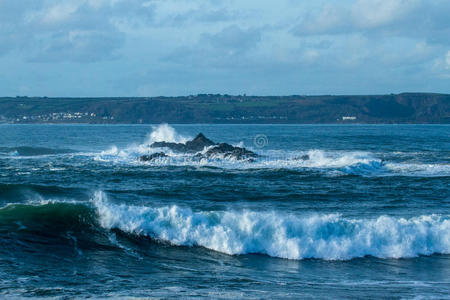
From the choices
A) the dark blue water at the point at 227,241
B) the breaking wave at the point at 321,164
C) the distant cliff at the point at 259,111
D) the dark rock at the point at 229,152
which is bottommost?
the dark blue water at the point at 227,241

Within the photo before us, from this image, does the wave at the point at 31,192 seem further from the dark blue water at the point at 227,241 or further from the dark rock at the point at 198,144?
the dark rock at the point at 198,144

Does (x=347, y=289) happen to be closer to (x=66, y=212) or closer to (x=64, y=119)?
(x=66, y=212)

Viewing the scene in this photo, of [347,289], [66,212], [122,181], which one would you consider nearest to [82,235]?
[66,212]

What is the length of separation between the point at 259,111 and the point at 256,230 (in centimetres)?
16063

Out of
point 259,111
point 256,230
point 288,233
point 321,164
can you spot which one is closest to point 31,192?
point 256,230

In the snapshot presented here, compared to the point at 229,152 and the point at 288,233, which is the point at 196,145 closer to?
the point at 229,152

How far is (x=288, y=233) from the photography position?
16125 mm

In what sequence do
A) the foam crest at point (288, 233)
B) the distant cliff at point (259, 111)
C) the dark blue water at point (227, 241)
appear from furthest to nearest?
the distant cliff at point (259, 111) < the foam crest at point (288, 233) < the dark blue water at point (227, 241)

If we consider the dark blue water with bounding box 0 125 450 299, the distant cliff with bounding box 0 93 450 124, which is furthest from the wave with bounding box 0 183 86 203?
the distant cliff with bounding box 0 93 450 124

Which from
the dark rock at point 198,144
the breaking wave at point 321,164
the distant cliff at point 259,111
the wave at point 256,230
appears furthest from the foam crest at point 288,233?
the distant cliff at point 259,111

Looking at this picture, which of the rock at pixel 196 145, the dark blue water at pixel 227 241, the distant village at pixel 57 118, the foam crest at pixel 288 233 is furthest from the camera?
the distant village at pixel 57 118

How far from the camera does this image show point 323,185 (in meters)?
27.0

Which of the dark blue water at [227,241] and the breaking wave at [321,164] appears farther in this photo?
the breaking wave at [321,164]

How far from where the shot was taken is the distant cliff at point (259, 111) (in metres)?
165
